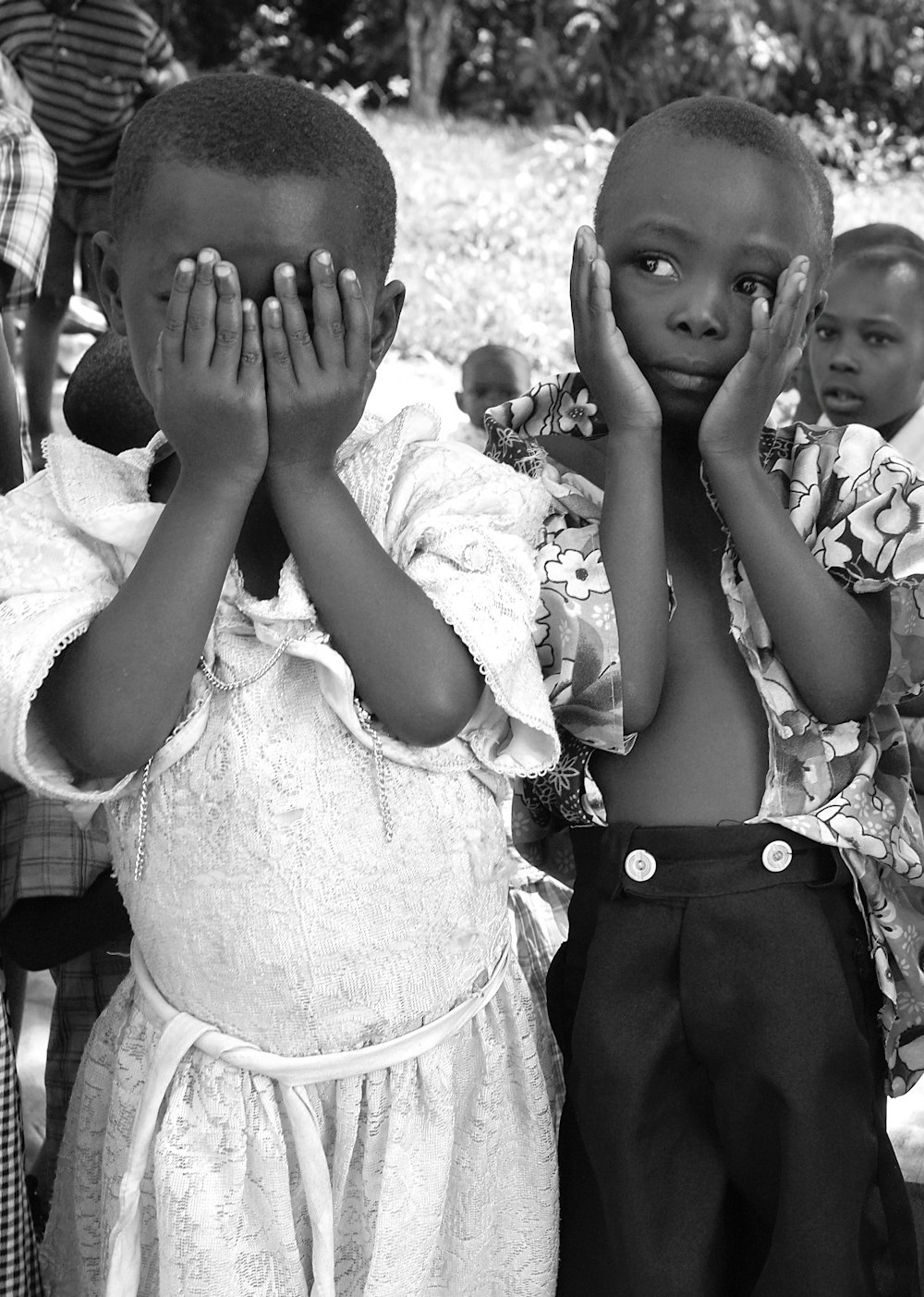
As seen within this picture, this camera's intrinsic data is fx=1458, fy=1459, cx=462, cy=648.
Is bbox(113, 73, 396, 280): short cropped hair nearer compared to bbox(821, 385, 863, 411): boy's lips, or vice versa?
bbox(113, 73, 396, 280): short cropped hair

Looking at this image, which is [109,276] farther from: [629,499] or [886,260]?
[886,260]

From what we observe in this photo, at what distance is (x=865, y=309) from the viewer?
2586 millimetres

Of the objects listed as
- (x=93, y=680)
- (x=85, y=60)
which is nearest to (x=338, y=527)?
(x=93, y=680)

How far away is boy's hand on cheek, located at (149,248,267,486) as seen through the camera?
1.13 metres

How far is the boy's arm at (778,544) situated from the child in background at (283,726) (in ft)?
0.67

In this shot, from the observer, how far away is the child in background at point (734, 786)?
1436 millimetres

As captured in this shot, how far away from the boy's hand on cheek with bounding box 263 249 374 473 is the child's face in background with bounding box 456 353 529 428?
9.56 feet

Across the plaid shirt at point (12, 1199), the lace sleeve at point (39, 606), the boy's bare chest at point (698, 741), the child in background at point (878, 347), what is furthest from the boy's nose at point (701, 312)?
the child in background at point (878, 347)

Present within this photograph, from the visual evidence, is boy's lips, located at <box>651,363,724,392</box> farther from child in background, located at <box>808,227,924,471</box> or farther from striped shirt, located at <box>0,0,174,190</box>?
striped shirt, located at <box>0,0,174,190</box>

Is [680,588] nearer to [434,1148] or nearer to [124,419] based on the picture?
[434,1148]

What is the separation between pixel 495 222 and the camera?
25.7 ft

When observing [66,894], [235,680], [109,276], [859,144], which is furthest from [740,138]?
[859,144]

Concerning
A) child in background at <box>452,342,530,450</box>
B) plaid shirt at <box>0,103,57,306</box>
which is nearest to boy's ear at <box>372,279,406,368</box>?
plaid shirt at <box>0,103,57,306</box>

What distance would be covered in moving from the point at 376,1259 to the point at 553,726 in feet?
1.70
